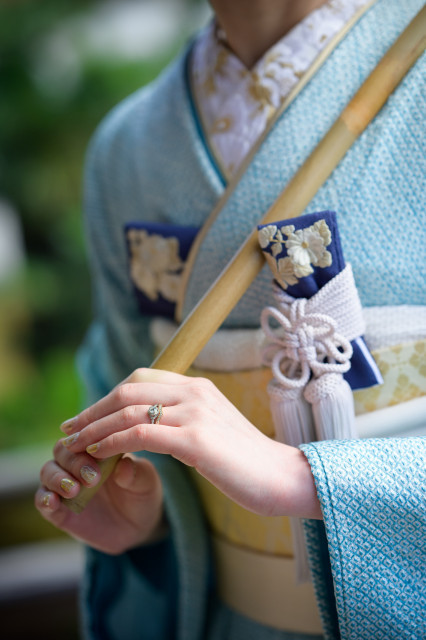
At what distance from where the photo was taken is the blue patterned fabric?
1.87ft

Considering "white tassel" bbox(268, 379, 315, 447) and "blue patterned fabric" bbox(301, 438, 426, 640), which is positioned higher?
"white tassel" bbox(268, 379, 315, 447)

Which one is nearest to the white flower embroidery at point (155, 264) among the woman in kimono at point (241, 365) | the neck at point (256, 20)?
the woman in kimono at point (241, 365)

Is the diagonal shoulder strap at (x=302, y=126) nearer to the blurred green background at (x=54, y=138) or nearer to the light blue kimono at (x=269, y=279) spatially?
the light blue kimono at (x=269, y=279)

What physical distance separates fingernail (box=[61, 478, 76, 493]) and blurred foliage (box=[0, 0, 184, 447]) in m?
2.35

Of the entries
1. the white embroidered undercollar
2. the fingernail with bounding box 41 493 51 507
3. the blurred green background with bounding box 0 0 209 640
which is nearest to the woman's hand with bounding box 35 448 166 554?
the fingernail with bounding box 41 493 51 507

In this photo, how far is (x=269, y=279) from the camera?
692 mm

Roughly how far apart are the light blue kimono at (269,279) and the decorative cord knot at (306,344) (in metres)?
0.07

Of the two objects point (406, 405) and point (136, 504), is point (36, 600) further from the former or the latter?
point (406, 405)

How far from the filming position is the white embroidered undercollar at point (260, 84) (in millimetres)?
710

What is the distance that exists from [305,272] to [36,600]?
1.19 metres

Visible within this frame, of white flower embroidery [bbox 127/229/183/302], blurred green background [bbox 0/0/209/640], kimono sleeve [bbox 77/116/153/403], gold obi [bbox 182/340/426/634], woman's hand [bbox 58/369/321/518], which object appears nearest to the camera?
woman's hand [bbox 58/369/321/518]

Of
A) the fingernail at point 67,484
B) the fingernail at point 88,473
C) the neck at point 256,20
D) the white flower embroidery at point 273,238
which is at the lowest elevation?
the fingernail at point 67,484

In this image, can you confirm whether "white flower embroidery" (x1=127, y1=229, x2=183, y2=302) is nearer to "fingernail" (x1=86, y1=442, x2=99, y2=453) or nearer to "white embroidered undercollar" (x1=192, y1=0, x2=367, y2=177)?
"white embroidered undercollar" (x1=192, y1=0, x2=367, y2=177)

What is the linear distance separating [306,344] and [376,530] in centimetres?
17
